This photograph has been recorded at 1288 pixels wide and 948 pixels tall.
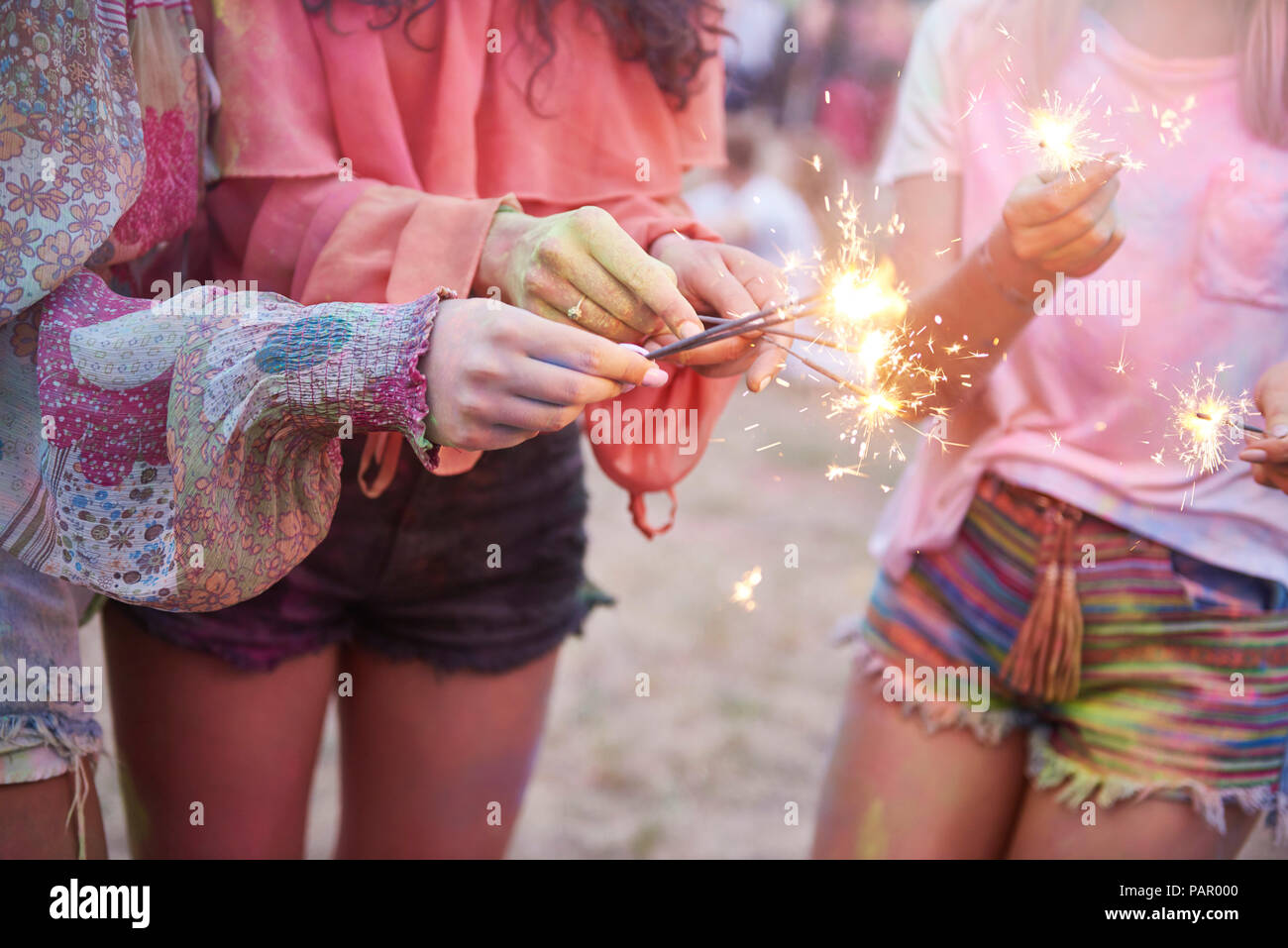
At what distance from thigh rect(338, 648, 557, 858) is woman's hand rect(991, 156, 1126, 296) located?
98cm

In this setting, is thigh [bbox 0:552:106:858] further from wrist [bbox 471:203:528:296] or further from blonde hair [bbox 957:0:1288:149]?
blonde hair [bbox 957:0:1288:149]

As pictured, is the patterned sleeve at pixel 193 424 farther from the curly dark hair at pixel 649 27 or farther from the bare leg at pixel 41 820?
the curly dark hair at pixel 649 27

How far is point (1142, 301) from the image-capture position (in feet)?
4.76

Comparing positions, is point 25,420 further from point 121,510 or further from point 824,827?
point 824,827

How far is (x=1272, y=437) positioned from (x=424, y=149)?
1191mm

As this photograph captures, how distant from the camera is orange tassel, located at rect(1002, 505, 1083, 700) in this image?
1.44 m

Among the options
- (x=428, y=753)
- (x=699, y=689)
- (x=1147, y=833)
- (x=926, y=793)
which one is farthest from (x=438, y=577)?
(x=699, y=689)

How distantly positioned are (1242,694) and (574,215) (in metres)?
1.17

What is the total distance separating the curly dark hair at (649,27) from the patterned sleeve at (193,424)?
19.6 inches

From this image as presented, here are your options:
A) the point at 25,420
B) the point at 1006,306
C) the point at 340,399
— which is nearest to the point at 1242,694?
the point at 1006,306

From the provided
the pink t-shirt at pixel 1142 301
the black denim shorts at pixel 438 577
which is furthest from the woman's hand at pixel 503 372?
the pink t-shirt at pixel 1142 301

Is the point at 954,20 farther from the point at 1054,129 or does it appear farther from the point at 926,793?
the point at 926,793

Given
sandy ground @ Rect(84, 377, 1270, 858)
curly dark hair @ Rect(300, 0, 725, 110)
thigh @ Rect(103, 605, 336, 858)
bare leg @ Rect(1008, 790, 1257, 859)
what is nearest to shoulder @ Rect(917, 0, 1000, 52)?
curly dark hair @ Rect(300, 0, 725, 110)

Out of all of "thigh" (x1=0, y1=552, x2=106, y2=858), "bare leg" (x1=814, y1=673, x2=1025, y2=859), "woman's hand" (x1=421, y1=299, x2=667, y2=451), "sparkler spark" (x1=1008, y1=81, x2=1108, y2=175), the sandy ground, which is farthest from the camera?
the sandy ground
